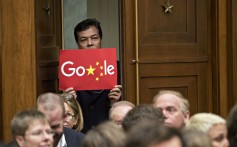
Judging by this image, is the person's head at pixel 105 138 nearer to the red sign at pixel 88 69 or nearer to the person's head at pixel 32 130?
the person's head at pixel 32 130

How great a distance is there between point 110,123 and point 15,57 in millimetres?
3056

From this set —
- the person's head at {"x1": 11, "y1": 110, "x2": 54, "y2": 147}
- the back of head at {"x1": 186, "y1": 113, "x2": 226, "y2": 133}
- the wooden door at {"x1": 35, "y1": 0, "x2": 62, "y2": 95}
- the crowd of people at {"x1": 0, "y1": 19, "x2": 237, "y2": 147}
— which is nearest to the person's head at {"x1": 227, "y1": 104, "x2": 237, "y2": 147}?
the crowd of people at {"x1": 0, "y1": 19, "x2": 237, "y2": 147}

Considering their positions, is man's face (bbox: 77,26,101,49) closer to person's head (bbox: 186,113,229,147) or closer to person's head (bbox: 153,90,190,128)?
person's head (bbox: 153,90,190,128)

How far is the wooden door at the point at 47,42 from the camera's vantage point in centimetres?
795

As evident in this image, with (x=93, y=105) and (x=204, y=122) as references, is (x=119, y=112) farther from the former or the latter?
(x=93, y=105)

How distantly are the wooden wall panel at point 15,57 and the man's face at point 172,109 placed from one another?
1642 mm

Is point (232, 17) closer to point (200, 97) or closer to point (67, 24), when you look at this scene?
point (200, 97)

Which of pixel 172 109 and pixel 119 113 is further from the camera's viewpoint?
pixel 119 113

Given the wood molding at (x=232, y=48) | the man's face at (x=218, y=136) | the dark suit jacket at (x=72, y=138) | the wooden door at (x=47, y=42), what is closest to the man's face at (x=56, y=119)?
the dark suit jacket at (x=72, y=138)

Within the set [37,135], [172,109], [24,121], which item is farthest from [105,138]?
[172,109]

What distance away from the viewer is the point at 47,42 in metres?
8.32

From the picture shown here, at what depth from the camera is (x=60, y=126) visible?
605cm

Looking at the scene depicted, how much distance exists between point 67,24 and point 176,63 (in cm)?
167

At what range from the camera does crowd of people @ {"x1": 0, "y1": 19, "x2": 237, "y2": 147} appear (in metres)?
3.71
